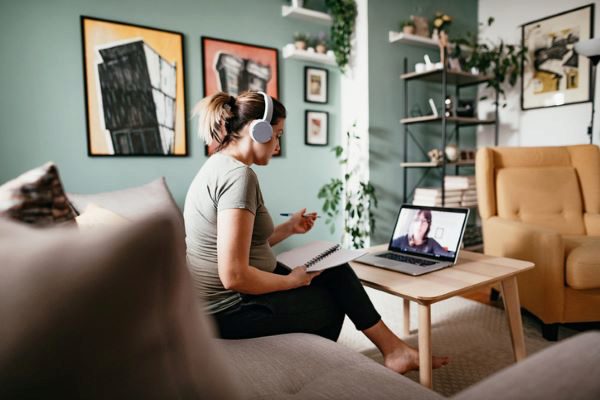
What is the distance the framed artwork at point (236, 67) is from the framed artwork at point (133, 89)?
187mm

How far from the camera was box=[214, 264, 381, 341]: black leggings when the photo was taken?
1.11m

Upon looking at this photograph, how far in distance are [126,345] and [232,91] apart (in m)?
2.61

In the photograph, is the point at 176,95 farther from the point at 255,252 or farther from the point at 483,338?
the point at 483,338

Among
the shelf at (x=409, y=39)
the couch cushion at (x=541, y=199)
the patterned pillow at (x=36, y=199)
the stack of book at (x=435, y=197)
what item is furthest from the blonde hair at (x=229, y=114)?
the shelf at (x=409, y=39)

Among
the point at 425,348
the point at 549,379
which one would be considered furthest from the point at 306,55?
the point at 549,379

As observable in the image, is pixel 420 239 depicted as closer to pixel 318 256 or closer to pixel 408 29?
pixel 318 256

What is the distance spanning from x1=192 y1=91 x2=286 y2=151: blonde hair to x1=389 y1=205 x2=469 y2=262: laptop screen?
76 cm

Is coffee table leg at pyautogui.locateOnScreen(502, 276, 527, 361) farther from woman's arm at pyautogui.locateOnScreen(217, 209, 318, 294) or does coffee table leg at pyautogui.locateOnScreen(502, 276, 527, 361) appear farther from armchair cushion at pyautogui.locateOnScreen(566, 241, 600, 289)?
woman's arm at pyautogui.locateOnScreen(217, 209, 318, 294)

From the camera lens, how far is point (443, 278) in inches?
52.2

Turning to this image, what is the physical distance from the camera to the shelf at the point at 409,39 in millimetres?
3117

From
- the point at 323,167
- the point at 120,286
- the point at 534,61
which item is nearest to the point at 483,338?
the point at 323,167

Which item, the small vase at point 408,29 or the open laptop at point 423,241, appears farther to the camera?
the small vase at point 408,29

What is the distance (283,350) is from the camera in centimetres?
97

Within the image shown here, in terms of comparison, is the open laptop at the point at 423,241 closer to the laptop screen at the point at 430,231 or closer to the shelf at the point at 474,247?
the laptop screen at the point at 430,231
